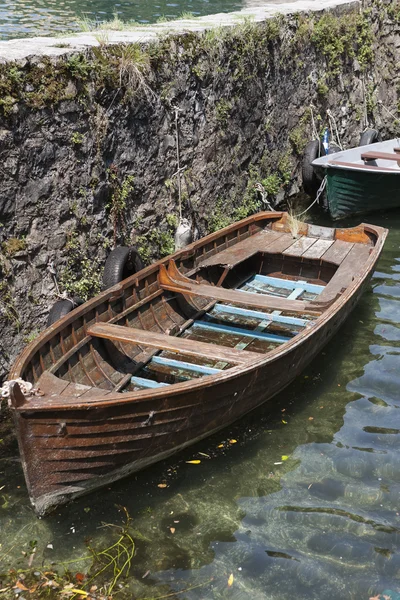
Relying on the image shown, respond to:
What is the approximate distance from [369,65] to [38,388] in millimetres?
13305

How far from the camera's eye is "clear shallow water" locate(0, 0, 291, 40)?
17062mm

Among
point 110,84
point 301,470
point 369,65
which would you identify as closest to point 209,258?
point 110,84

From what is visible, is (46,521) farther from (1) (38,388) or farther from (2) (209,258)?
(2) (209,258)

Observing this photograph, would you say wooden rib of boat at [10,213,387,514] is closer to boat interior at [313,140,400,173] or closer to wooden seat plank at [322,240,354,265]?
wooden seat plank at [322,240,354,265]

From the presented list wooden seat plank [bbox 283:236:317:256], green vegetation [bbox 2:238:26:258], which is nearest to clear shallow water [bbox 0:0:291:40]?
wooden seat plank [bbox 283:236:317:256]

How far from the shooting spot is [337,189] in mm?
13102

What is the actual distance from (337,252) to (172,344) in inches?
153

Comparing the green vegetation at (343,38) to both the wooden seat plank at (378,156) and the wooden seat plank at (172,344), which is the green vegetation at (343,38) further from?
the wooden seat plank at (172,344)

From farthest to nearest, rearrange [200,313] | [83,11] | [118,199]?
[83,11] < [118,199] < [200,313]

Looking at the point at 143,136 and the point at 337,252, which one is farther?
the point at 337,252

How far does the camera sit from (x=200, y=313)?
9203mm

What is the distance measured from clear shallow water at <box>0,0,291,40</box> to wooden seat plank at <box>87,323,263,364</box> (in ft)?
33.6

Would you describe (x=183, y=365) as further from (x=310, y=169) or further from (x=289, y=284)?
(x=310, y=169)

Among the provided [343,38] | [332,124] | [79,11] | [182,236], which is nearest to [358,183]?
[332,124]
